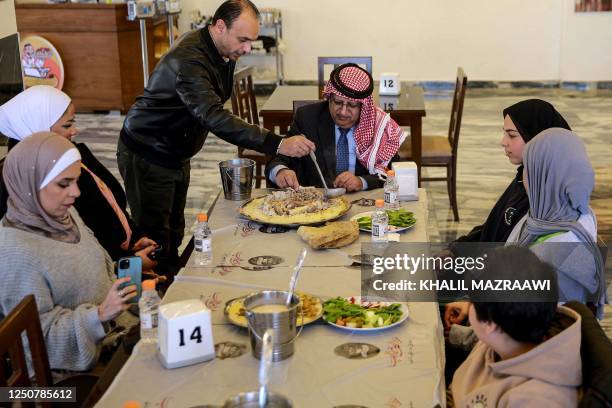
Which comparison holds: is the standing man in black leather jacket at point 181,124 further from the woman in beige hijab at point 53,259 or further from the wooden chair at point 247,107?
the wooden chair at point 247,107

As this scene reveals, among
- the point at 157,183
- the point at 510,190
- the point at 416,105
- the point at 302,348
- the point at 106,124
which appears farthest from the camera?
the point at 106,124

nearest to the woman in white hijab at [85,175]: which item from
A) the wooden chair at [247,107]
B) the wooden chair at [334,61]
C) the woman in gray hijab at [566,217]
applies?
the woman in gray hijab at [566,217]

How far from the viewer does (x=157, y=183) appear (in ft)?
12.6

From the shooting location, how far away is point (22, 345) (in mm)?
1967

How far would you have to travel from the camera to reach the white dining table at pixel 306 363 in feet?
5.97

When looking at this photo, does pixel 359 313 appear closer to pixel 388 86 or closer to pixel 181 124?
pixel 181 124

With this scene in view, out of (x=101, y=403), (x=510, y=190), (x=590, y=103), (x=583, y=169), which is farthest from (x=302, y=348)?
(x=590, y=103)

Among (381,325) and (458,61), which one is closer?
(381,325)

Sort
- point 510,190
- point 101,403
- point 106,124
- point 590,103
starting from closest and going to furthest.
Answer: point 101,403 < point 510,190 < point 106,124 < point 590,103

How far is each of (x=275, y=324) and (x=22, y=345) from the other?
24.4 inches

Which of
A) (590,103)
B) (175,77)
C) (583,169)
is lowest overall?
(590,103)

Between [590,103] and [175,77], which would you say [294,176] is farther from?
[590,103]

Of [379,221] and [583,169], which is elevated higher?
[583,169]

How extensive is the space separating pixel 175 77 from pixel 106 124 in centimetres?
484
